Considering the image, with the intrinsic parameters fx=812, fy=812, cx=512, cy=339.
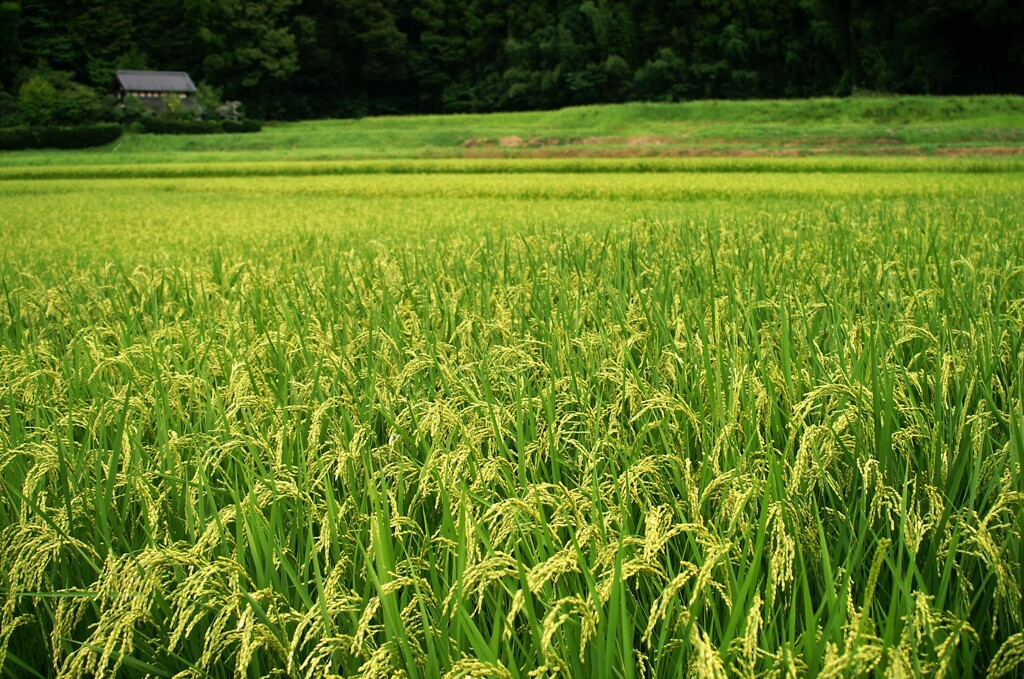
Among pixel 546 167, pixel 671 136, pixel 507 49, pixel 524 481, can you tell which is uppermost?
pixel 507 49

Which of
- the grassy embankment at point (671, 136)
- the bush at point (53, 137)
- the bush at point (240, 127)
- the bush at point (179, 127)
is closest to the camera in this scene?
the grassy embankment at point (671, 136)

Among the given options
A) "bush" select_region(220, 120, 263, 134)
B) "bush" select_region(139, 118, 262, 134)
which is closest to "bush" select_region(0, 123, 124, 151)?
"bush" select_region(139, 118, 262, 134)

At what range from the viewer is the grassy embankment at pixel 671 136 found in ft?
77.7

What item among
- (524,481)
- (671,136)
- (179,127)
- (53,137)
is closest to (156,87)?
(179,127)

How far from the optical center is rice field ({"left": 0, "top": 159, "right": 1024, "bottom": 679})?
1.16m

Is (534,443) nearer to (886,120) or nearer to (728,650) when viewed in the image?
(728,650)

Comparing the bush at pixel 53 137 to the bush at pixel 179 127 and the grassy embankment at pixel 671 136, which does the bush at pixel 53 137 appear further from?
the bush at pixel 179 127

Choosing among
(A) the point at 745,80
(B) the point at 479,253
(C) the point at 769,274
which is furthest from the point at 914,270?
(A) the point at 745,80

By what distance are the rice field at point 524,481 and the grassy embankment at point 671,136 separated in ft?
67.8

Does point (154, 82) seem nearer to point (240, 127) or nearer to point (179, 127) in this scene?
point (240, 127)

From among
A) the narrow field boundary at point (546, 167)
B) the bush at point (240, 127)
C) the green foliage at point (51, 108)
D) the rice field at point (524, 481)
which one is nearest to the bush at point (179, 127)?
the bush at point (240, 127)

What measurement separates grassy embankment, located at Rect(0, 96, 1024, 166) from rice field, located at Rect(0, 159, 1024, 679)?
20657mm

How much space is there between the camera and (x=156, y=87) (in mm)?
56531

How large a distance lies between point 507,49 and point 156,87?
24.7 metres
